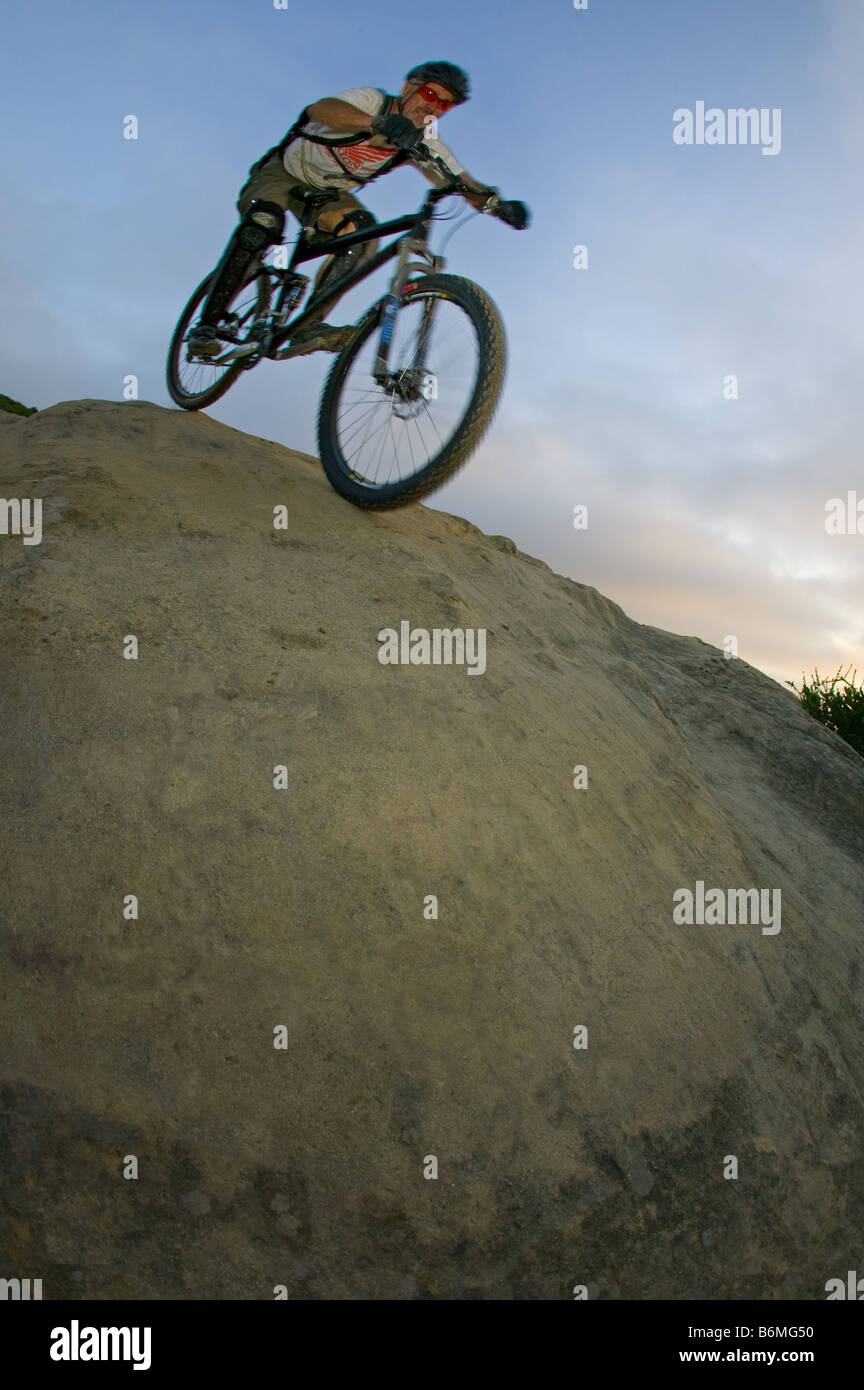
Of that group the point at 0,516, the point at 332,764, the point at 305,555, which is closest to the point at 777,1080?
the point at 332,764

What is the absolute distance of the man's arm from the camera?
4.80 m

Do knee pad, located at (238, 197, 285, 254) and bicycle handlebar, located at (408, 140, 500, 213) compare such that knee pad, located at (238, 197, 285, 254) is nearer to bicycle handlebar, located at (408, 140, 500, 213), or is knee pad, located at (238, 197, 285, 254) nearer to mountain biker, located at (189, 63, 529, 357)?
mountain biker, located at (189, 63, 529, 357)

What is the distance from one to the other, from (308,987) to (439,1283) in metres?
0.99

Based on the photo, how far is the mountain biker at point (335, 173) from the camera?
4629 millimetres

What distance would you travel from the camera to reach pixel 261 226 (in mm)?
5461

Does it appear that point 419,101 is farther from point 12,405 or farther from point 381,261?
point 12,405

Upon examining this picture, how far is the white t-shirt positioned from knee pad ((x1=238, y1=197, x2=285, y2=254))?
0.24 m

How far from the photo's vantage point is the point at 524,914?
3348 millimetres

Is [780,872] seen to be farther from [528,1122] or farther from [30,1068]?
[30,1068]

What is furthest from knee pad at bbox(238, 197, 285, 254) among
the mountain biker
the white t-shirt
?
the white t-shirt

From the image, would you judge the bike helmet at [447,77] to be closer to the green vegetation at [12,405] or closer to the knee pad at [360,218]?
the knee pad at [360,218]

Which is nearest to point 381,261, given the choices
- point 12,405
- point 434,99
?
point 434,99

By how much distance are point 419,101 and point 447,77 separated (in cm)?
17

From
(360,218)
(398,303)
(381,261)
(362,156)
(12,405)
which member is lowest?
(398,303)
